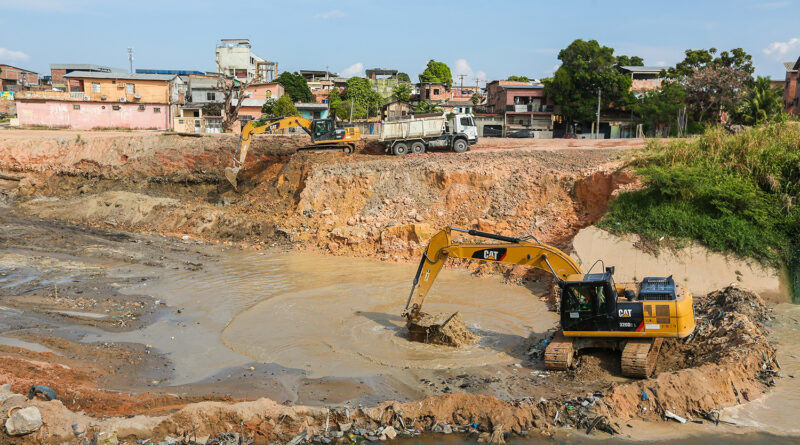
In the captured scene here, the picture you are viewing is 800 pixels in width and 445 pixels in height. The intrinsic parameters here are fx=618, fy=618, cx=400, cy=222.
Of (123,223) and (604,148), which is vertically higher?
(604,148)

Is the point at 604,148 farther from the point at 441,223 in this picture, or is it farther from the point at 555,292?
the point at 555,292

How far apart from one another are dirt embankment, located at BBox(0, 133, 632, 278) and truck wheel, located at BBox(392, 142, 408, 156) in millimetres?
1532

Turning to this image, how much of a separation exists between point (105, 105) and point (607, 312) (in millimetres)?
41328

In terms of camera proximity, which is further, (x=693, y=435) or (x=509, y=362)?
(x=509, y=362)

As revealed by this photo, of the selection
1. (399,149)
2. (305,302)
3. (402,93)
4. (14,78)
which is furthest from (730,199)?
(14,78)

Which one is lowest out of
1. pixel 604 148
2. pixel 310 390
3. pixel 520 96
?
pixel 310 390

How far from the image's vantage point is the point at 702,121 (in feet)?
140

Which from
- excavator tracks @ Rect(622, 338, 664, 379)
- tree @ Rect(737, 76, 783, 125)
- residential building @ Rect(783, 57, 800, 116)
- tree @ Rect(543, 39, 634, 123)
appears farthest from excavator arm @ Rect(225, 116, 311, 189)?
residential building @ Rect(783, 57, 800, 116)

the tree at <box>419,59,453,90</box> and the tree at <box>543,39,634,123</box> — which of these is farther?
the tree at <box>419,59,453,90</box>

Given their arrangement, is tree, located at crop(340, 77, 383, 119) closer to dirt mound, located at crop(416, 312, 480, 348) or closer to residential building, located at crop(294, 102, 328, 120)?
residential building, located at crop(294, 102, 328, 120)

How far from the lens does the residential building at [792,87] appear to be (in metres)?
49.6

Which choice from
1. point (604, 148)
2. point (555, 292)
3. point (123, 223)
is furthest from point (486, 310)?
point (123, 223)

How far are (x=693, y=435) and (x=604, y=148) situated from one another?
66.2ft

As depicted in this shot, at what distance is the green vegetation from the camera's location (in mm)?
18344
